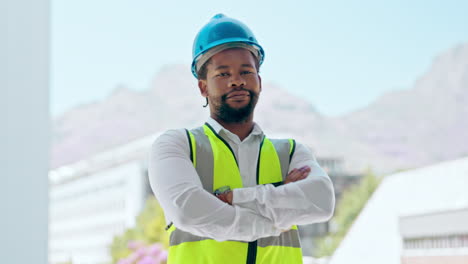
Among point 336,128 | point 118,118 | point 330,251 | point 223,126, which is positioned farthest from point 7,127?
point 118,118

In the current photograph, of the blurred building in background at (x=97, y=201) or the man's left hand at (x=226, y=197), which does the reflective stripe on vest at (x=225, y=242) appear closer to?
the man's left hand at (x=226, y=197)

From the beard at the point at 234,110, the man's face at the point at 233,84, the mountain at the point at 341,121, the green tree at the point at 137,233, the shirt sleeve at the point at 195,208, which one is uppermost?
the mountain at the point at 341,121

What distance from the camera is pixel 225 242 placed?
37.8 inches

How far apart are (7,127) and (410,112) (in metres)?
58.4

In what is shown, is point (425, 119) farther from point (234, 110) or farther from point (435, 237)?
point (234, 110)

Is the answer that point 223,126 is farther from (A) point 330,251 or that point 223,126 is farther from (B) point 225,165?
(A) point 330,251

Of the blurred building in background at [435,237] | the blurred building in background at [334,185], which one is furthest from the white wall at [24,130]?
the blurred building in background at [334,185]

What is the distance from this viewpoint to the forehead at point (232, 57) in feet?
3.29

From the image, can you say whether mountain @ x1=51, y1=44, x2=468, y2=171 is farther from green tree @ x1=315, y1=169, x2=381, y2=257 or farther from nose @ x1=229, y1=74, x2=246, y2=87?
nose @ x1=229, y1=74, x2=246, y2=87

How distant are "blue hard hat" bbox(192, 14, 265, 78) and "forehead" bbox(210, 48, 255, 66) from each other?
0.04 feet

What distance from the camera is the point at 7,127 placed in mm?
2410

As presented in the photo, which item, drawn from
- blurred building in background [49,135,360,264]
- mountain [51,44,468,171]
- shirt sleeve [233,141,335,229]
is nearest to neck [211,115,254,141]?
shirt sleeve [233,141,335,229]

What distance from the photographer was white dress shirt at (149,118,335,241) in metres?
0.92

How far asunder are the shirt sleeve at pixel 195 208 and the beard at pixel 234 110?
10 centimetres
